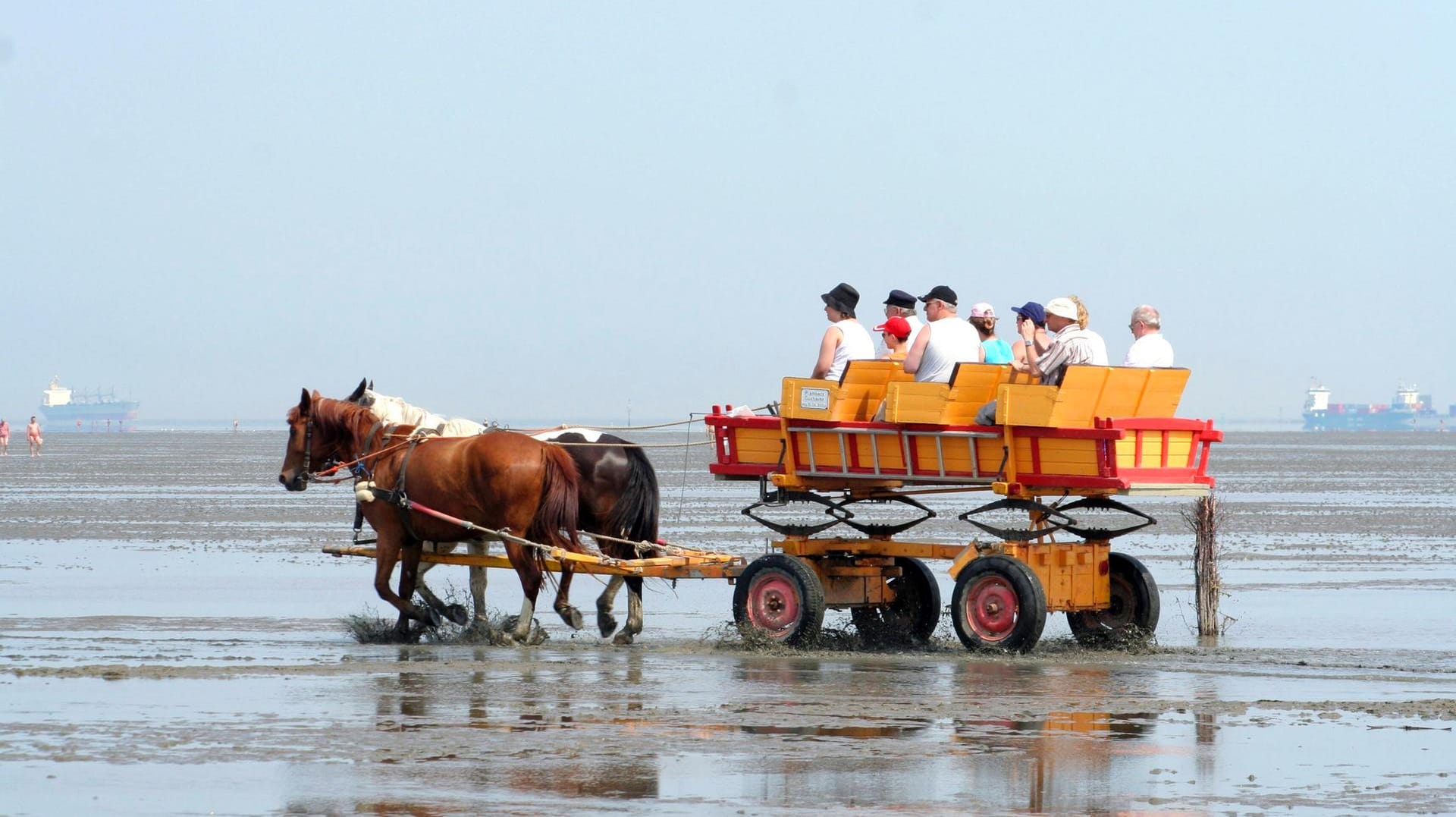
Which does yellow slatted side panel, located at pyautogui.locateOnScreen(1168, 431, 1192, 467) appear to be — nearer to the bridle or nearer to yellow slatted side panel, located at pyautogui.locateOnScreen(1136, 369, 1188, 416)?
yellow slatted side panel, located at pyautogui.locateOnScreen(1136, 369, 1188, 416)

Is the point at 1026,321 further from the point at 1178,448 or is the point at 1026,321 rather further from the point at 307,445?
the point at 307,445

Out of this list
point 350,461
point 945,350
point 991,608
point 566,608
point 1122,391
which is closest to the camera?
point 1122,391

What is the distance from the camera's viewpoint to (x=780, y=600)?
1397 cm

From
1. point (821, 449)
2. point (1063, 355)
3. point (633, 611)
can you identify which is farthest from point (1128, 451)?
point (633, 611)

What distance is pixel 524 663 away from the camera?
13.1 metres

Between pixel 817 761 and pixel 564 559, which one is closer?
pixel 817 761

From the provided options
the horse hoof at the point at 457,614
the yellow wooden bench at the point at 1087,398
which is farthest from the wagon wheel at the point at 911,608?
the horse hoof at the point at 457,614

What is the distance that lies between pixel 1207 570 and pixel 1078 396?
11.4 ft

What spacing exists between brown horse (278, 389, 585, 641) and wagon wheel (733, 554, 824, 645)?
4.38ft

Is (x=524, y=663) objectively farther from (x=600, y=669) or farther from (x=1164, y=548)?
(x=1164, y=548)

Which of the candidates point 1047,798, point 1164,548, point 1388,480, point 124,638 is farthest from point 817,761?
point 1388,480

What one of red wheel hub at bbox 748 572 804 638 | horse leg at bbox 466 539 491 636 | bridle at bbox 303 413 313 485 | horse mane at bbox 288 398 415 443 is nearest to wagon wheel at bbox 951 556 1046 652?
red wheel hub at bbox 748 572 804 638

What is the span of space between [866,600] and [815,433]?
1.33m

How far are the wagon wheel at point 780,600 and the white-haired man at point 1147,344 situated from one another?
105 inches
